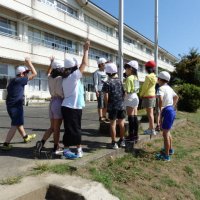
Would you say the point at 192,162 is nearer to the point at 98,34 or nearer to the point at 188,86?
the point at 188,86

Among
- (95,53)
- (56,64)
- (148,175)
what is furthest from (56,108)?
(95,53)

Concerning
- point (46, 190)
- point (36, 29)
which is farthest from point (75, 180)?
point (36, 29)

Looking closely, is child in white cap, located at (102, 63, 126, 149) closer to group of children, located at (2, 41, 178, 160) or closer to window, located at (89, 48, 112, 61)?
group of children, located at (2, 41, 178, 160)

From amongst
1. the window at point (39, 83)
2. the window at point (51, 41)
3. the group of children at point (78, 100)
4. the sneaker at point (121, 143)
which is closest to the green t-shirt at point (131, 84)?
the group of children at point (78, 100)

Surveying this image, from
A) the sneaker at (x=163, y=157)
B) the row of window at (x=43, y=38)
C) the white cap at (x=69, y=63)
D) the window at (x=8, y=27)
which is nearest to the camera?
the white cap at (x=69, y=63)

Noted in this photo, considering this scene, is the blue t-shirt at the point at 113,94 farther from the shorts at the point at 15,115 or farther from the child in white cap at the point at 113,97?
the shorts at the point at 15,115

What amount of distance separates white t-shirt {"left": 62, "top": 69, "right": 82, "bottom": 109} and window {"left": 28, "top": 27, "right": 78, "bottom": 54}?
24.3 metres

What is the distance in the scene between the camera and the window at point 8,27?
2505cm

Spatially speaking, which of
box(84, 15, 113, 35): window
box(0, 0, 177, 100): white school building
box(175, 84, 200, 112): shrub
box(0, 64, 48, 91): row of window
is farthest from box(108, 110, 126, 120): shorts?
box(84, 15, 113, 35): window

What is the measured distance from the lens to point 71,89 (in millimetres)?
4961

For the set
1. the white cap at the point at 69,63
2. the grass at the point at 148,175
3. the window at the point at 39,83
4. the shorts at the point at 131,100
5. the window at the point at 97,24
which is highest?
the window at the point at 97,24

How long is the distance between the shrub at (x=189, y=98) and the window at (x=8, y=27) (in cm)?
1608

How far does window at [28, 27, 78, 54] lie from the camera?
28.5 meters

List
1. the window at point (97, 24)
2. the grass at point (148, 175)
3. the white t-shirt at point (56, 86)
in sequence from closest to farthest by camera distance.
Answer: the grass at point (148, 175) → the white t-shirt at point (56, 86) → the window at point (97, 24)
